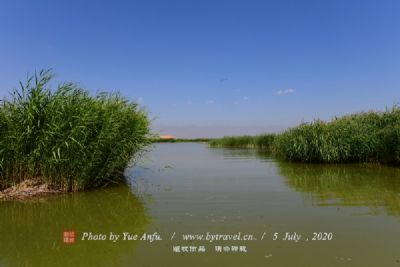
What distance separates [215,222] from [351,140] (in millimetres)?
12089

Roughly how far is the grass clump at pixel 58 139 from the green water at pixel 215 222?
730mm

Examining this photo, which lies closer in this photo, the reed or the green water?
the green water

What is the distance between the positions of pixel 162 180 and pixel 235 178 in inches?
98.7

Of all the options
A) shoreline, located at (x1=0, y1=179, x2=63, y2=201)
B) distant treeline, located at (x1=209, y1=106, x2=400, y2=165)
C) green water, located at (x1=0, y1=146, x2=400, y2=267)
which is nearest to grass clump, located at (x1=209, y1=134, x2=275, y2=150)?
distant treeline, located at (x1=209, y1=106, x2=400, y2=165)

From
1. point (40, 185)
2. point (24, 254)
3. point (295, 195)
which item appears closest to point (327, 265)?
point (24, 254)

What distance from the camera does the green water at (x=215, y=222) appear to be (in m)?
4.60

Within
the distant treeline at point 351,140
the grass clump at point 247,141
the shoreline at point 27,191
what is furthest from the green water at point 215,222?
the grass clump at point 247,141

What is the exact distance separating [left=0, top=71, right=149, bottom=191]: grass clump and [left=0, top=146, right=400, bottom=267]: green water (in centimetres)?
73

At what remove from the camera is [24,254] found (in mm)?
4840

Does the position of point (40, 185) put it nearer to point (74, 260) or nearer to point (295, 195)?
point (74, 260)

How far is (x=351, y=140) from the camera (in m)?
16.2

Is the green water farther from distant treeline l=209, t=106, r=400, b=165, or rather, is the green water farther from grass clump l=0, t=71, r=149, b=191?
distant treeline l=209, t=106, r=400, b=165

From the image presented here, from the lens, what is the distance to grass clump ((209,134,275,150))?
105 ft

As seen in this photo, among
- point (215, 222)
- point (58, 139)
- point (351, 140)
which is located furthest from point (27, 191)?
point (351, 140)
